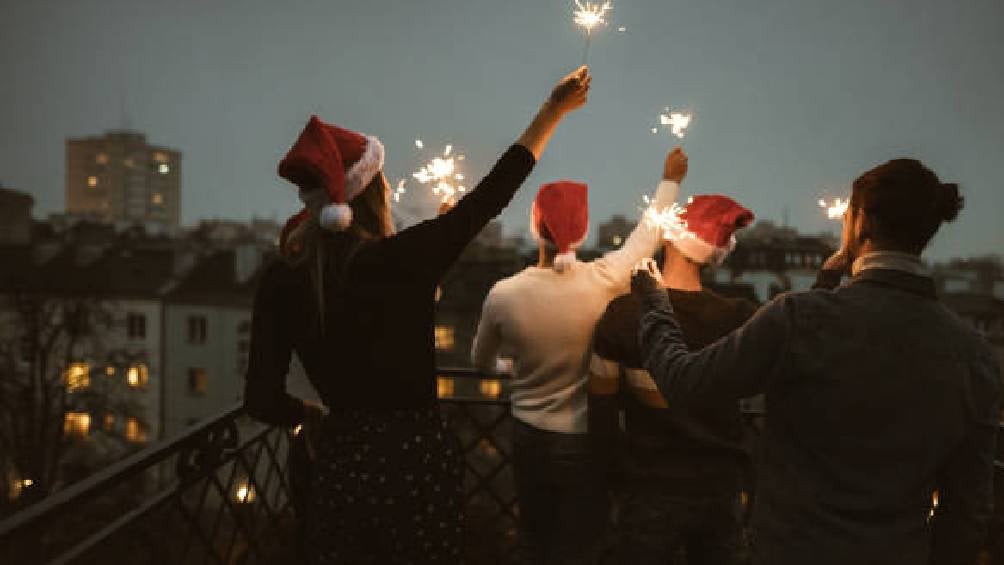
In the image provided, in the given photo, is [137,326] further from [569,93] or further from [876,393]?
[876,393]

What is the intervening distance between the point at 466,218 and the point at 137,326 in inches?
1441

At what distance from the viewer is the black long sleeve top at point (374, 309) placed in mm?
1880

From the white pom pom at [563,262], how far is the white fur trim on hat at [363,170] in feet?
3.61

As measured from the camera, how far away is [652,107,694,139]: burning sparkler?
9.36ft

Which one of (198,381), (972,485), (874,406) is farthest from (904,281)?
(198,381)

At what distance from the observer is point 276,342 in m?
2.03

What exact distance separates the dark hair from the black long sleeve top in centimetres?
95

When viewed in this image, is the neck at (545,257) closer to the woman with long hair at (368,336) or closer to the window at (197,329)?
the woman with long hair at (368,336)

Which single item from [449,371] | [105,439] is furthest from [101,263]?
[449,371]

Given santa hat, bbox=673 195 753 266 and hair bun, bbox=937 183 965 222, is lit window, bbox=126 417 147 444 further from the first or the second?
hair bun, bbox=937 183 965 222

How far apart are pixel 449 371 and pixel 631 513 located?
1880 mm

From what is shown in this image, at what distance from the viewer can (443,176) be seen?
322 cm

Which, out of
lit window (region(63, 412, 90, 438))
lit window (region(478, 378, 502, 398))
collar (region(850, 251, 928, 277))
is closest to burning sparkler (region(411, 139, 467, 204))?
collar (region(850, 251, 928, 277))

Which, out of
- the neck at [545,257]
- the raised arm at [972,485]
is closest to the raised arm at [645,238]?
the neck at [545,257]
